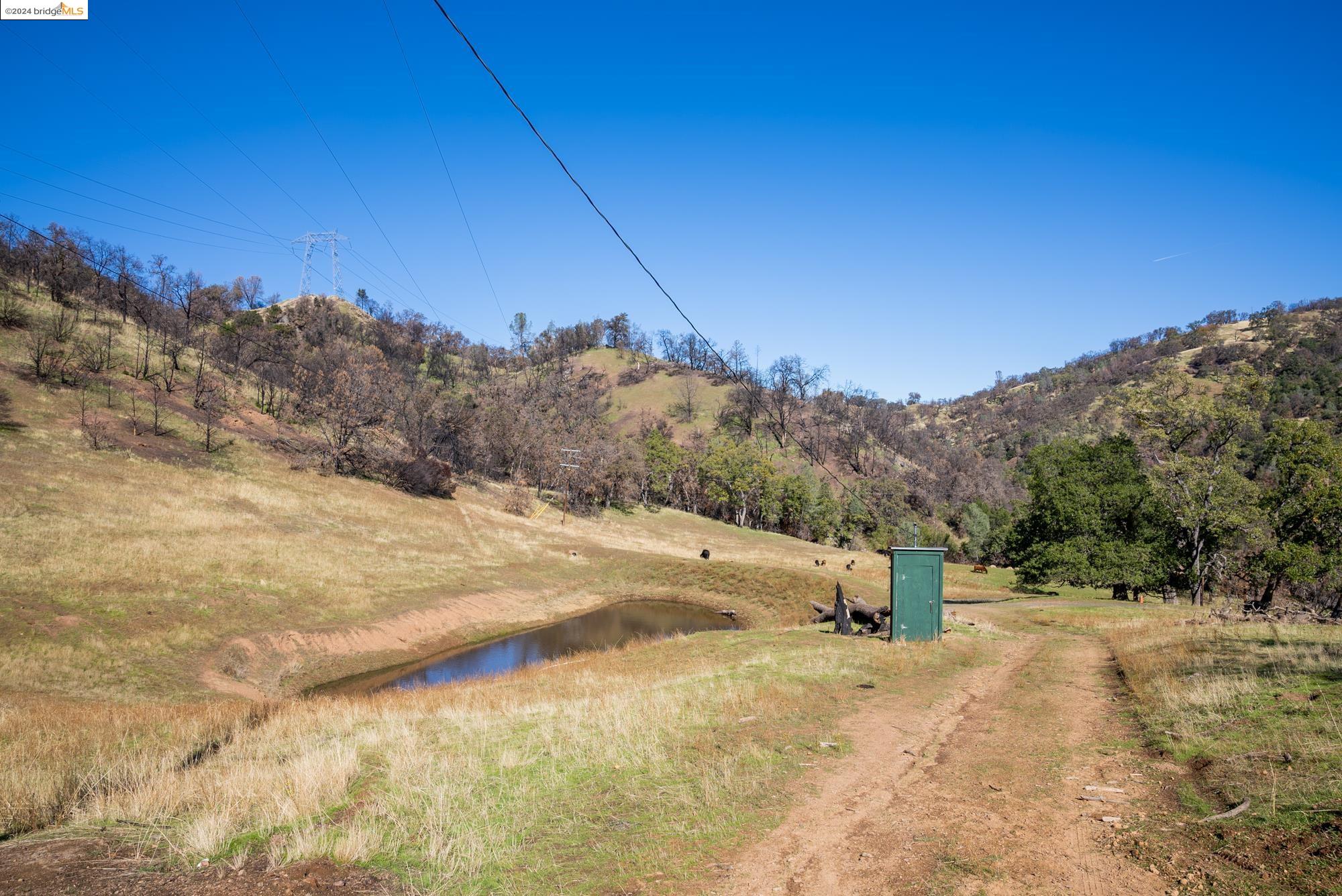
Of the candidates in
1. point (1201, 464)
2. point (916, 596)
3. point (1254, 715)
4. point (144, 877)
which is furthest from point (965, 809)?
point (1201, 464)

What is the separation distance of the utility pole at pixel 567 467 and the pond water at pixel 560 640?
23.8 meters

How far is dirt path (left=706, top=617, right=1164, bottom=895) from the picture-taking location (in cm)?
629

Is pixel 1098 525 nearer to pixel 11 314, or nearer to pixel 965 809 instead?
pixel 965 809

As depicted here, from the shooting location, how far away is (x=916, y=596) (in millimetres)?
21109

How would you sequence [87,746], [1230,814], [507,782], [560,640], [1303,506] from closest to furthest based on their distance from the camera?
[1230,814] < [507,782] < [87,746] < [1303,506] < [560,640]

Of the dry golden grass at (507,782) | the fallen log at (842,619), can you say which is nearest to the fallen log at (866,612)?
the fallen log at (842,619)

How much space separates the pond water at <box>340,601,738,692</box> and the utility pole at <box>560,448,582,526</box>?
78.0ft

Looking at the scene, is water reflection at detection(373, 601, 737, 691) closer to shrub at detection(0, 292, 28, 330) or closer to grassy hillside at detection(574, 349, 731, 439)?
shrub at detection(0, 292, 28, 330)

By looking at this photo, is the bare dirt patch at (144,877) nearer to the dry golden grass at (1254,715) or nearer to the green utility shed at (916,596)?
the dry golden grass at (1254,715)

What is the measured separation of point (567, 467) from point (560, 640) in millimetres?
41613

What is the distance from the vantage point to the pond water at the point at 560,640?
29.2 metres

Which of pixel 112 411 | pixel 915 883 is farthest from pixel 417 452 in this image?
pixel 915 883

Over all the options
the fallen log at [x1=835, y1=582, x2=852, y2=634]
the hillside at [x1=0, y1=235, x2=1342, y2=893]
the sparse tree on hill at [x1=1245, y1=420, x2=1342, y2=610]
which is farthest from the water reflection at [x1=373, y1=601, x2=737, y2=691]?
the sparse tree on hill at [x1=1245, y1=420, x2=1342, y2=610]

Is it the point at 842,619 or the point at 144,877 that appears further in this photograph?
the point at 842,619
